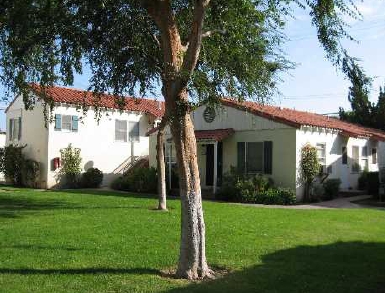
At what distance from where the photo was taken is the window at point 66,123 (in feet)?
85.8

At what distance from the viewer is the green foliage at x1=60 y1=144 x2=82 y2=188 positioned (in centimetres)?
2641

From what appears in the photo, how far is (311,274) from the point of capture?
7.83 metres

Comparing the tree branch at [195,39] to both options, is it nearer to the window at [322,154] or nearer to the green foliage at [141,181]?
the window at [322,154]

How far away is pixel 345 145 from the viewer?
2472 cm

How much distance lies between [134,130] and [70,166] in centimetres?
464

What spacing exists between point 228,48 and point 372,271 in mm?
5003

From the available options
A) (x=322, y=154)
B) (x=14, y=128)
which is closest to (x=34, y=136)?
(x=14, y=128)

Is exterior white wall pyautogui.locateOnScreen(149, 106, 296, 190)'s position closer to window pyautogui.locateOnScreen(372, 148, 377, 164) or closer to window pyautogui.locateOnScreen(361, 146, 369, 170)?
window pyautogui.locateOnScreen(361, 146, 369, 170)

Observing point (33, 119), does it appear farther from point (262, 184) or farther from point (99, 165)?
point (262, 184)

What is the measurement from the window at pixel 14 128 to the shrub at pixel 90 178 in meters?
4.85

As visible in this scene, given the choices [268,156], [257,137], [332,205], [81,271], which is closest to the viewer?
[81,271]

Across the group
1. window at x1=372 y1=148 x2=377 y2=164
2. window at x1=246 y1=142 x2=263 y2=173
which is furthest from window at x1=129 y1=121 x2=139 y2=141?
window at x1=372 y1=148 x2=377 y2=164

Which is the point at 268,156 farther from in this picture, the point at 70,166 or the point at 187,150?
the point at 187,150

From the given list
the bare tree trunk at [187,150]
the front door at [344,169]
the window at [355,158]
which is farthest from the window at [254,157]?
the bare tree trunk at [187,150]
